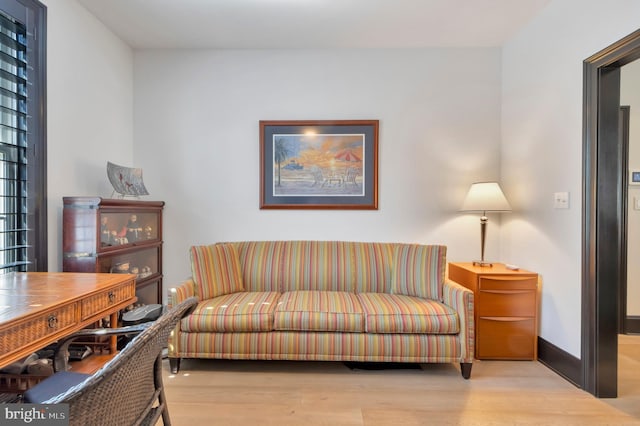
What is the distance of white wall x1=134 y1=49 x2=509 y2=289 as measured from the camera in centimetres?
297

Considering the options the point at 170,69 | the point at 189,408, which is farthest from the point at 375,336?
the point at 170,69

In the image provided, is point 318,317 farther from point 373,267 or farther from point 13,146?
point 13,146

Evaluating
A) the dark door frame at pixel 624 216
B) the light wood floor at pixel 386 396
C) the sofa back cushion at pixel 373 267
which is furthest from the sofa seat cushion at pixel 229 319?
the dark door frame at pixel 624 216

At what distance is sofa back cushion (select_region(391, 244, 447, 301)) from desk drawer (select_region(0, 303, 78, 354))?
215 cm

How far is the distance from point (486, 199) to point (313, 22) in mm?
2027

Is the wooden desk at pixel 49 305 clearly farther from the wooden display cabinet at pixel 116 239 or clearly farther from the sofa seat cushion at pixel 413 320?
the sofa seat cushion at pixel 413 320

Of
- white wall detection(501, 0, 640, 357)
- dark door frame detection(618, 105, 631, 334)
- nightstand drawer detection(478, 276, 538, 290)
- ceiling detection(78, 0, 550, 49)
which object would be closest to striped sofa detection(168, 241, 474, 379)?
nightstand drawer detection(478, 276, 538, 290)

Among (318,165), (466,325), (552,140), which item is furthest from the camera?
(318,165)

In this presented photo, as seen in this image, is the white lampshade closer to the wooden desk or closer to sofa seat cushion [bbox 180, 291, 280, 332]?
sofa seat cushion [bbox 180, 291, 280, 332]

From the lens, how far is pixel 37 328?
1142mm

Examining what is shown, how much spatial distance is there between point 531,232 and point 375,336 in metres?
1.56

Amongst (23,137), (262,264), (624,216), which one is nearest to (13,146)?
(23,137)

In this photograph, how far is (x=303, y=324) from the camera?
7.06 feet

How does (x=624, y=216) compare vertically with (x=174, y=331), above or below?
above
